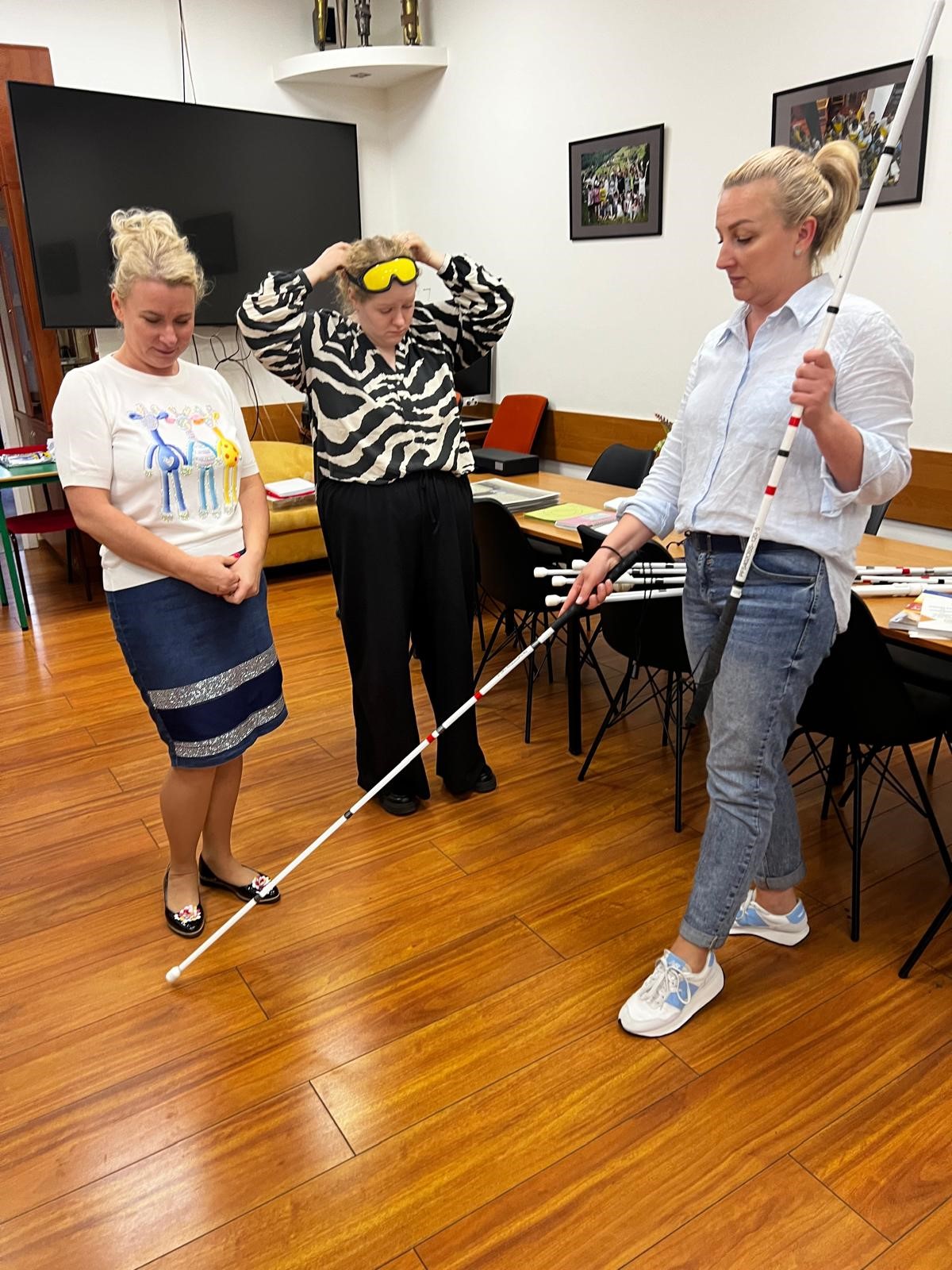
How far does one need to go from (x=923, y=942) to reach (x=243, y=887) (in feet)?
5.18

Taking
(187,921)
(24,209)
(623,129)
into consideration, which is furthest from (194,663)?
(24,209)

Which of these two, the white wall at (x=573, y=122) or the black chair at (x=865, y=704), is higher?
the white wall at (x=573, y=122)

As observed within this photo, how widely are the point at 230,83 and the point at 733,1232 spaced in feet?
19.7

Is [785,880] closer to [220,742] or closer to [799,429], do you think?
[799,429]

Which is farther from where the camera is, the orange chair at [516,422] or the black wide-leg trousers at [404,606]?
the orange chair at [516,422]

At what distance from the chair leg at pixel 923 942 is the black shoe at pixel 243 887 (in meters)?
1.45

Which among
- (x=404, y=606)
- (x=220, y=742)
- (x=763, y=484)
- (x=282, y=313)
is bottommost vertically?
(x=220, y=742)

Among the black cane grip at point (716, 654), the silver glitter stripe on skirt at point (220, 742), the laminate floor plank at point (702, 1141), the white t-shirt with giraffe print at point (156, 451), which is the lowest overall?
the laminate floor plank at point (702, 1141)

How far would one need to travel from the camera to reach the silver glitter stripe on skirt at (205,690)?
6.82 ft

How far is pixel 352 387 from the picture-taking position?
250 centimetres

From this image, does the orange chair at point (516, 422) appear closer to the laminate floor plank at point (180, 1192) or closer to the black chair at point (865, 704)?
the black chair at point (865, 704)

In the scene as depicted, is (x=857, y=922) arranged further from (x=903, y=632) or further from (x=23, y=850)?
(x=23, y=850)

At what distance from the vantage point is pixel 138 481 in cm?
194

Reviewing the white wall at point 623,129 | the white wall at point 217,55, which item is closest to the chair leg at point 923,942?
the white wall at point 623,129
